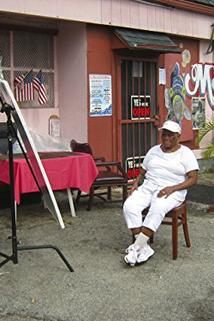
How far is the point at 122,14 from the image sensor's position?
330 inches

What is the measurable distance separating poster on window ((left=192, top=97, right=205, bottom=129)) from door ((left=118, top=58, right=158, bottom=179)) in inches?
54.4

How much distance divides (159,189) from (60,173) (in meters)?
1.64

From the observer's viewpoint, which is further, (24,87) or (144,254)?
(24,87)

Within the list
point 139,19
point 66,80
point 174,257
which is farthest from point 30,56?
point 174,257

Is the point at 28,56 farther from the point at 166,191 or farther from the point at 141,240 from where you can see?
the point at 141,240

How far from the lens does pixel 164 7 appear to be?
30.0ft

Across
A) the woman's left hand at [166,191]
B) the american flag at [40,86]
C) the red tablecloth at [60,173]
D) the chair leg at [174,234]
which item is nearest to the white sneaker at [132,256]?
the chair leg at [174,234]

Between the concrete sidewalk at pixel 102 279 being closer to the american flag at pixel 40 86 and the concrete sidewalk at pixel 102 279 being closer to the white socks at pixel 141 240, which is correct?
the white socks at pixel 141 240

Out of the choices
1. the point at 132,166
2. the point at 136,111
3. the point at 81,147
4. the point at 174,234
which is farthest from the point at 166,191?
the point at 136,111

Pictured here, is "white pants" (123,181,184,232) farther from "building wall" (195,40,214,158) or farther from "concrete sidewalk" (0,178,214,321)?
"building wall" (195,40,214,158)

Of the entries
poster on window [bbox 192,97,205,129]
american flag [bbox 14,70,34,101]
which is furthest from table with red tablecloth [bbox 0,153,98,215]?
poster on window [bbox 192,97,205,129]

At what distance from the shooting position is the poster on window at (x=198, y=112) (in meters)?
10.7

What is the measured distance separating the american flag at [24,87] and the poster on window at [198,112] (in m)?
3.81

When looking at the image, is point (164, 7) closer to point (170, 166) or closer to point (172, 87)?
point (172, 87)
